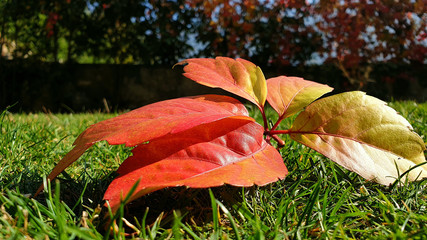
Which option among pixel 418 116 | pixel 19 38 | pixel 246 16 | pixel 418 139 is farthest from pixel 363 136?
pixel 19 38

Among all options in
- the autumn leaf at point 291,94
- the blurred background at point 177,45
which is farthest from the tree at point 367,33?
the autumn leaf at point 291,94

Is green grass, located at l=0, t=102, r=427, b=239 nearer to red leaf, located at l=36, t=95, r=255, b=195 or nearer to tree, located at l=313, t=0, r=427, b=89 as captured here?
red leaf, located at l=36, t=95, r=255, b=195

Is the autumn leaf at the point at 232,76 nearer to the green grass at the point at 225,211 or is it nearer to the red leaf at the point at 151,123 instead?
the red leaf at the point at 151,123

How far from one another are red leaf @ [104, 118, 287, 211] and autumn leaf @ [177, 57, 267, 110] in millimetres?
97

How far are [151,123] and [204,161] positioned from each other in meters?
0.12

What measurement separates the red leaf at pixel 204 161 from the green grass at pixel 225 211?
0.15 ft

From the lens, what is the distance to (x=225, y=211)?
55 cm

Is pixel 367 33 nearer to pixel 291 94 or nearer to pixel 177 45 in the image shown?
pixel 177 45

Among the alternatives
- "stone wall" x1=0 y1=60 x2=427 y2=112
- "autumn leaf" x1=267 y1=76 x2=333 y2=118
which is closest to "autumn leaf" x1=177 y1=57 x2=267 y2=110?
"autumn leaf" x1=267 y1=76 x2=333 y2=118

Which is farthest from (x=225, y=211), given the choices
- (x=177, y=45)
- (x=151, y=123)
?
(x=177, y=45)

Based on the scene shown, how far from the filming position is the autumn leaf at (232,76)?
748 mm

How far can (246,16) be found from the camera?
15.7ft

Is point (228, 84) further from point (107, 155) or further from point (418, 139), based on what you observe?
point (107, 155)

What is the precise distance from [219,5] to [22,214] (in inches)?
180
